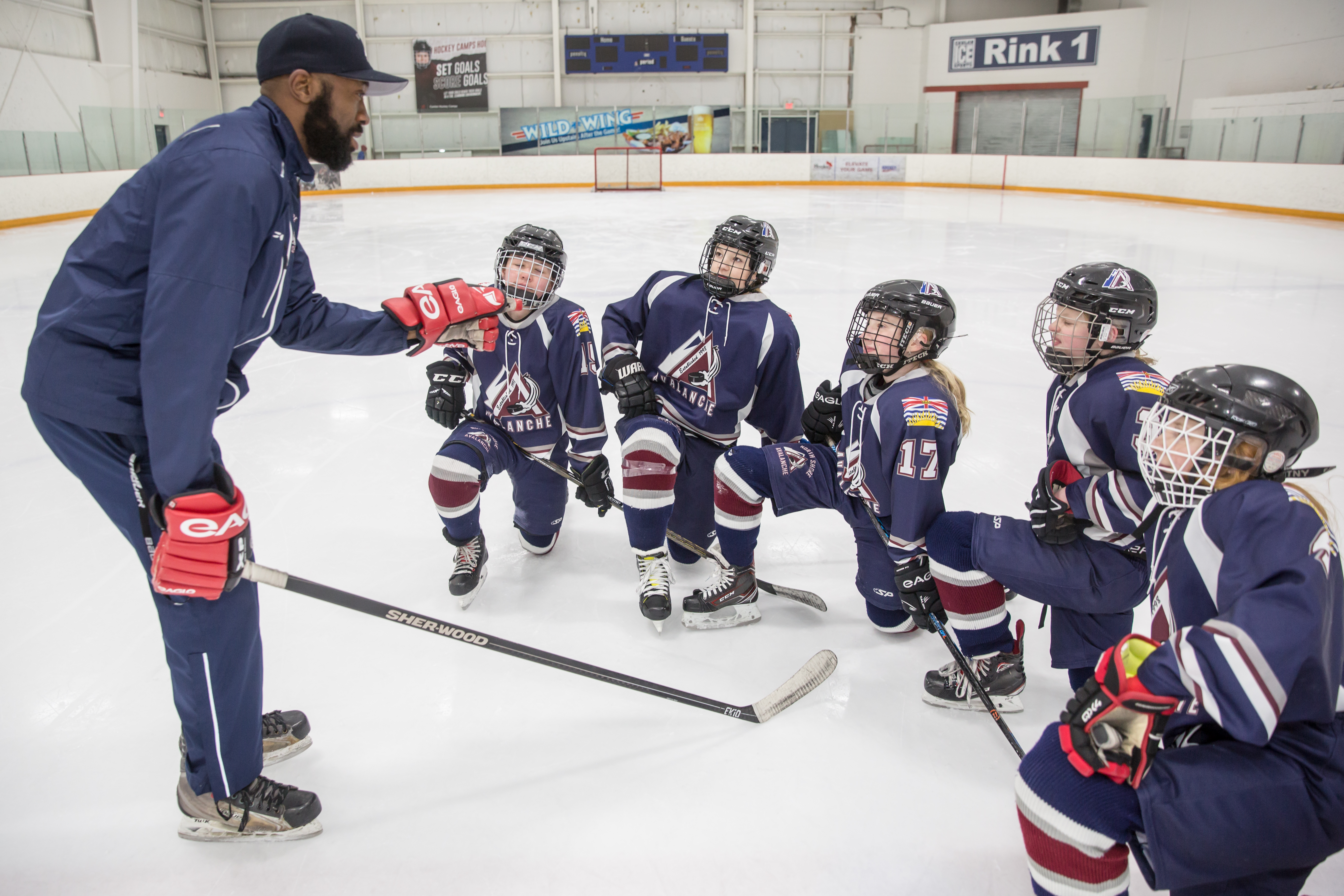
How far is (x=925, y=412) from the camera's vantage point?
1.95 m

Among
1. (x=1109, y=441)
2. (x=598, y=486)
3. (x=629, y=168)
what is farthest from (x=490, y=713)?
(x=629, y=168)

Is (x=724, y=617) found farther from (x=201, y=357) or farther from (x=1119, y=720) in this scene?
(x=201, y=357)

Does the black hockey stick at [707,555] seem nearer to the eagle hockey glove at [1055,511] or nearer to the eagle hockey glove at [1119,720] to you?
the eagle hockey glove at [1055,511]

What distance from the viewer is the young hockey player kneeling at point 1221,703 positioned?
1060 mm

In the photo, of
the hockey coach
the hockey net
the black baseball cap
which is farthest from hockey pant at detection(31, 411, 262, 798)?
the hockey net

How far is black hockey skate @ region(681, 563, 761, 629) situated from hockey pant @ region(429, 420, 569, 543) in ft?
1.84

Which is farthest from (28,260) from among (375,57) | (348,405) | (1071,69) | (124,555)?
(1071,69)

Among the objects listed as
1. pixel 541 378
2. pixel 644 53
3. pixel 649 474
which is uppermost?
pixel 644 53

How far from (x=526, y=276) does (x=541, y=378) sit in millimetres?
313

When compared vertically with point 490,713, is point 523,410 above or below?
above

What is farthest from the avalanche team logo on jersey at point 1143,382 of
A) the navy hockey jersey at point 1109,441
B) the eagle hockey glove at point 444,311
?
the eagle hockey glove at point 444,311

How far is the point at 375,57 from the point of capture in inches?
725

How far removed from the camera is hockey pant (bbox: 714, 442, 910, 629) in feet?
7.33

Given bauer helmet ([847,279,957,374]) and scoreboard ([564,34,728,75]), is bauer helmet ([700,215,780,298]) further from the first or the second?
scoreboard ([564,34,728,75])
